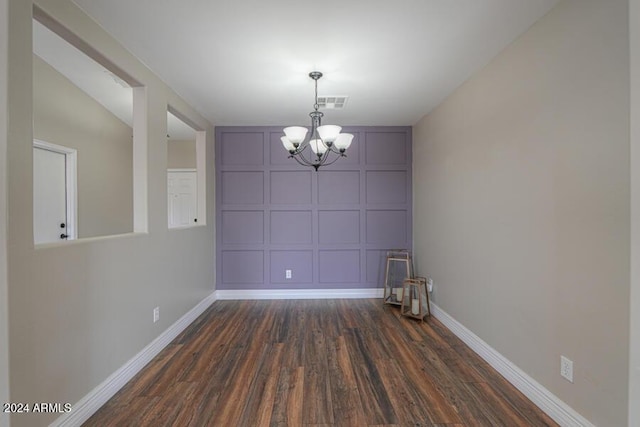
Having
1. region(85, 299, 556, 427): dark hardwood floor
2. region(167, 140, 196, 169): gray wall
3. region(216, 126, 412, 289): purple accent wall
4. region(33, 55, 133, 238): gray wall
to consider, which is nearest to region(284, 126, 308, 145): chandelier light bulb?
region(216, 126, 412, 289): purple accent wall

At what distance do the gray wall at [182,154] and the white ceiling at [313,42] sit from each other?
205 cm

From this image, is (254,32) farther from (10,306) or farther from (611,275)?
(611,275)

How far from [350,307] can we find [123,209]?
11.5 feet

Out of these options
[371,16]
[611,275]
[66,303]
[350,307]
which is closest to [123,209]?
[66,303]

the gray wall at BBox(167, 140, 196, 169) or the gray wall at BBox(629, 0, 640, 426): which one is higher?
the gray wall at BBox(167, 140, 196, 169)

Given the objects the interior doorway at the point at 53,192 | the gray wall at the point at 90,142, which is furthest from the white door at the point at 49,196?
the gray wall at the point at 90,142

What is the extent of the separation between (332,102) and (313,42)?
44.3 inches

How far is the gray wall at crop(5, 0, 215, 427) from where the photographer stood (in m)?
1.31

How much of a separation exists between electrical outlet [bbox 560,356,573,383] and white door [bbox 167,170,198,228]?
4927mm

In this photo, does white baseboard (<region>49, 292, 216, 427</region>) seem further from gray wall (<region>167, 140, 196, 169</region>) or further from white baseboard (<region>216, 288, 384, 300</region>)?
gray wall (<region>167, 140, 196, 169</region>)

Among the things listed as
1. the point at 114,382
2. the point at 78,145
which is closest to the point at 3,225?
the point at 114,382

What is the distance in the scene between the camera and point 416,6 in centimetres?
168

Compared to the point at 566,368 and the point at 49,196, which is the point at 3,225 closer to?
the point at 49,196

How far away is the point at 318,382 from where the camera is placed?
206 centimetres
